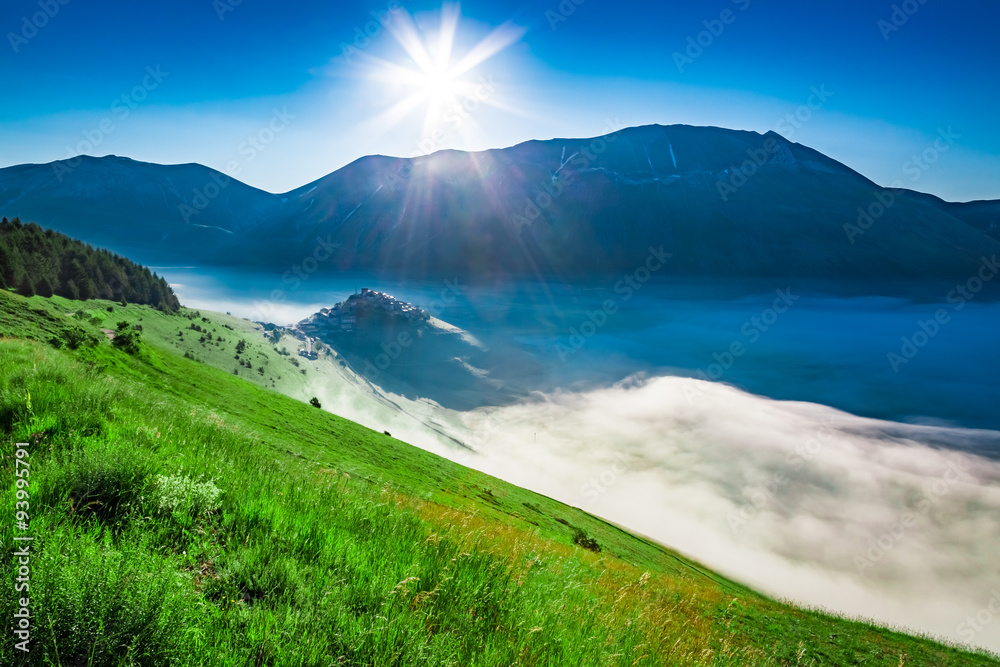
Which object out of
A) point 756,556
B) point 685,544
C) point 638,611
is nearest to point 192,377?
point 638,611

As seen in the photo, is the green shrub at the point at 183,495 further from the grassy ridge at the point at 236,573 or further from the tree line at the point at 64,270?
the tree line at the point at 64,270

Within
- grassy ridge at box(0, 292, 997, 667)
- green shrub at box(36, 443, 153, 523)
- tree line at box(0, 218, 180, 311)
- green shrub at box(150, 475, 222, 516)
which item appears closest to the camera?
grassy ridge at box(0, 292, 997, 667)

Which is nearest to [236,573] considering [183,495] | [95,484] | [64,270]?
[183,495]

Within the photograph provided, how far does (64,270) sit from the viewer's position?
73375 mm

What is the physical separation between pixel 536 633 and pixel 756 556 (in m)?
170

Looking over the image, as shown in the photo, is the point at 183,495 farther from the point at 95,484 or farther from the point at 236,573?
the point at 236,573

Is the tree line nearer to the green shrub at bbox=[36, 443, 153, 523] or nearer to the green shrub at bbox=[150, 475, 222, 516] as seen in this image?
the green shrub at bbox=[36, 443, 153, 523]

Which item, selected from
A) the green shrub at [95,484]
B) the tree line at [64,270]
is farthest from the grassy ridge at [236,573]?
the tree line at [64,270]

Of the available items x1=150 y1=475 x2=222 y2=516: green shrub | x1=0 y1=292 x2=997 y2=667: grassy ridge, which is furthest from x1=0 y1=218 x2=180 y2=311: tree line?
x1=150 y1=475 x2=222 y2=516: green shrub

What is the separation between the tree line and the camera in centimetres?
5557

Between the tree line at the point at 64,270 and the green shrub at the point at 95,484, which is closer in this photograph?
the green shrub at the point at 95,484

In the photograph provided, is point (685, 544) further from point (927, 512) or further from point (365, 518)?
point (365, 518)

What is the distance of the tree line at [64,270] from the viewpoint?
55.6 metres

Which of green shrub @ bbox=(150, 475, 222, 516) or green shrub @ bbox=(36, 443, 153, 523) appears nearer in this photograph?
green shrub @ bbox=(36, 443, 153, 523)
